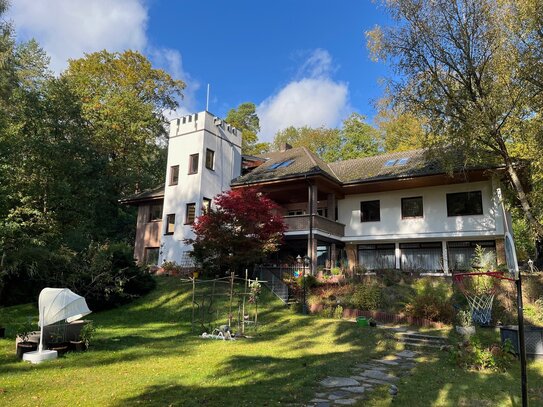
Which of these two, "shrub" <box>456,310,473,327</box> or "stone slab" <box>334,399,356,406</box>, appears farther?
"shrub" <box>456,310,473,327</box>

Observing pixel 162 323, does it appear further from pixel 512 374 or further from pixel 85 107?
pixel 85 107

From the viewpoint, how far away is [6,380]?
715 cm

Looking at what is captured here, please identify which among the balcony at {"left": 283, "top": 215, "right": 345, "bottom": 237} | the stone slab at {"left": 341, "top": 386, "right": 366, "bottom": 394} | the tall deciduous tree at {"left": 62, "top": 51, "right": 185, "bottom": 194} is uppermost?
the tall deciduous tree at {"left": 62, "top": 51, "right": 185, "bottom": 194}

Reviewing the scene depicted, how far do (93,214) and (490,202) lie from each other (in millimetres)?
25395

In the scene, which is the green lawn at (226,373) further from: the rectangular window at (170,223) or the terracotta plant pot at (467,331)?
the rectangular window at (170,223)

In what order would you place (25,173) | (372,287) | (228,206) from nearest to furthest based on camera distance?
(372,287) → (228,206) → (25,173)

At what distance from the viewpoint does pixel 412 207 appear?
22922mm

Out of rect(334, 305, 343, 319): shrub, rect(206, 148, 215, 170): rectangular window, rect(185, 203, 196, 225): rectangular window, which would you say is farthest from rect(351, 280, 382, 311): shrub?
rect(206, 148, 215, 170): rectangular window

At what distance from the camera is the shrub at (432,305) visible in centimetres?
1415

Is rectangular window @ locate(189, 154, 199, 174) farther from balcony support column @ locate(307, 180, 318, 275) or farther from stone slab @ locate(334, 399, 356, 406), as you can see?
stone slab @ locate(334, 399, 356, 406)

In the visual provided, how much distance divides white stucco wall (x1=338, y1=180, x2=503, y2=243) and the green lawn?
10.7 metres

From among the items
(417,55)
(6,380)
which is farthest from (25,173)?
(417,55)

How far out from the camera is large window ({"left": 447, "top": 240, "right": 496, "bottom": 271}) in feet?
68.8

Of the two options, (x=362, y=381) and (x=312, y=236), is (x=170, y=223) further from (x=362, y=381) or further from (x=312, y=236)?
(x=362, y=381)
